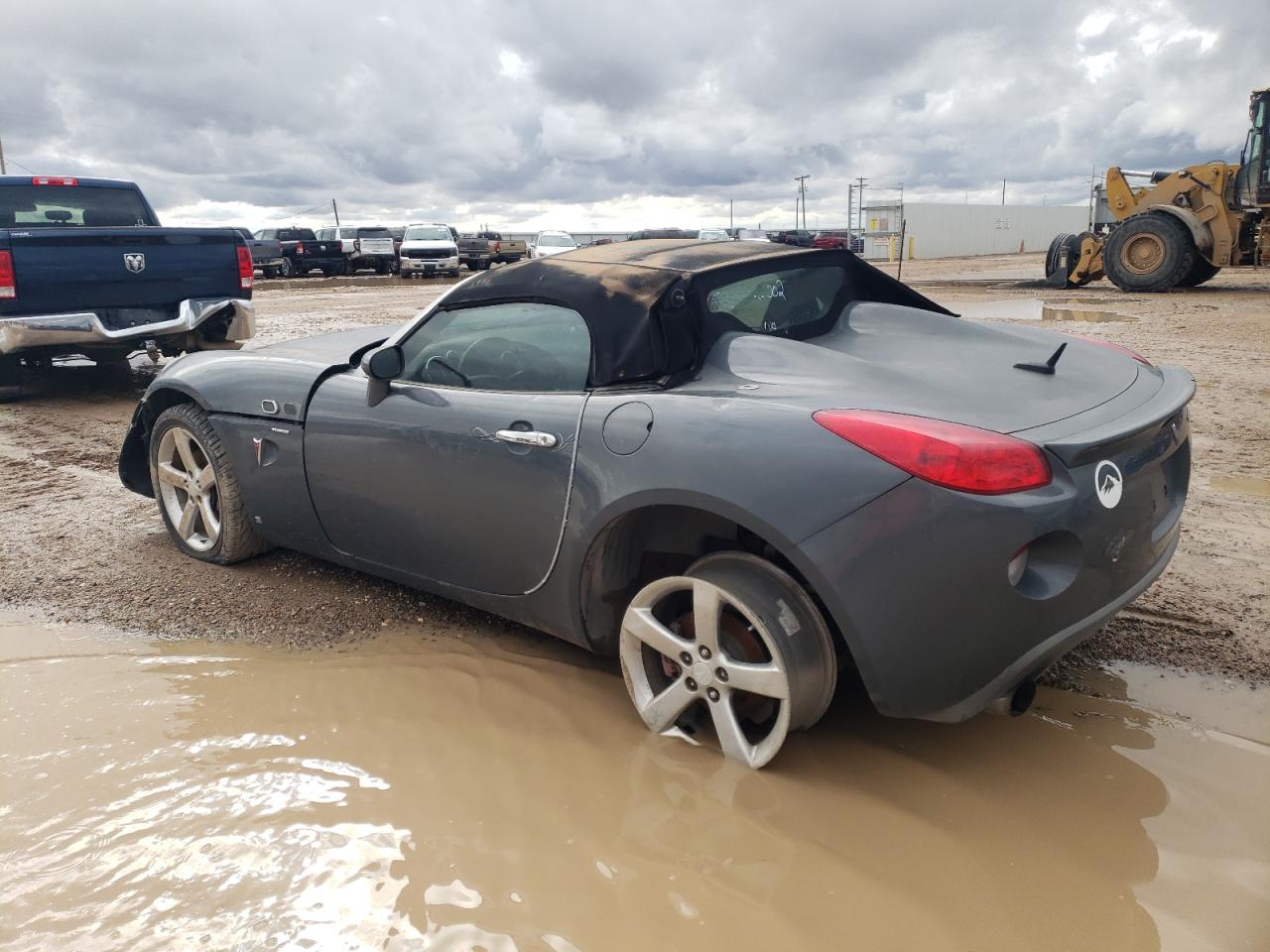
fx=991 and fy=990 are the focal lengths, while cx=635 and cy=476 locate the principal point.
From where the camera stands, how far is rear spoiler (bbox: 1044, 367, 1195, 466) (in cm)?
233

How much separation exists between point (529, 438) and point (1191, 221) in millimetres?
18233

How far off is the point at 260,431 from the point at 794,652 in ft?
7.82

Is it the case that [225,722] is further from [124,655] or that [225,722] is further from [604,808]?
[604,808]

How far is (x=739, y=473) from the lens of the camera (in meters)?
2.46

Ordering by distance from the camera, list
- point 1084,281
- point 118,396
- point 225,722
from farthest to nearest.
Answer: point 1084,281 < point 118,396 < point 225,722

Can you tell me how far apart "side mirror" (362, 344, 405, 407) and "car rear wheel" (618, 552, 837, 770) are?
1209 millimetres

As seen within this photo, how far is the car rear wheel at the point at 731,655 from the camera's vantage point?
2490 mm

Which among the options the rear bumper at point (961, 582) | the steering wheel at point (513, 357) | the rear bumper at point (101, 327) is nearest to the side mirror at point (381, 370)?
the steering wheel at point (513, 357)

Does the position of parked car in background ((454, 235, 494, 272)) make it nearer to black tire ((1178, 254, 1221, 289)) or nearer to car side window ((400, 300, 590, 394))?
black tire ((1178, 254, 1221, 289))

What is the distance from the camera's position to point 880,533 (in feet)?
7.50

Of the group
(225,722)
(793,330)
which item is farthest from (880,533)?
(225,722)

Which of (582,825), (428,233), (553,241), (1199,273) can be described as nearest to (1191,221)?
(1199,273)

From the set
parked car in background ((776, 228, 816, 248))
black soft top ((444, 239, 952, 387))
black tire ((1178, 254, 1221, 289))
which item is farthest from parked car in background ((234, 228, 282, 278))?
black soft top ((444, 239, 952, 387))

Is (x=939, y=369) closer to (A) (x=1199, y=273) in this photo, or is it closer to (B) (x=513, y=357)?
(B) (x=513, y=357)
